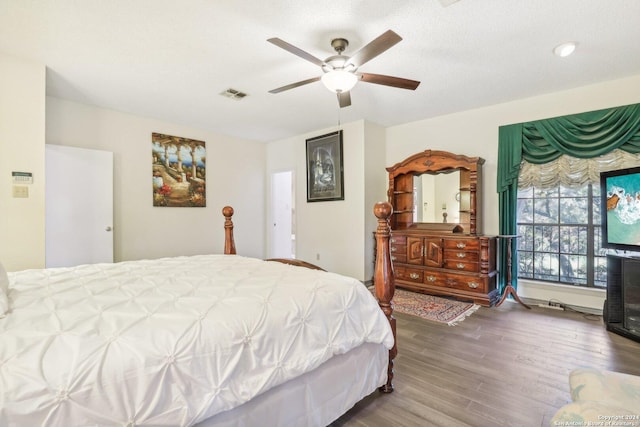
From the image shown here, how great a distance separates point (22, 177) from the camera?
2.82 meters

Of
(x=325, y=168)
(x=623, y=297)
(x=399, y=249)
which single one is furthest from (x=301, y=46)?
(x=623, y=297)

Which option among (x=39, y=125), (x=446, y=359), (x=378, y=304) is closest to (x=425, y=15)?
(x=378, y=304)

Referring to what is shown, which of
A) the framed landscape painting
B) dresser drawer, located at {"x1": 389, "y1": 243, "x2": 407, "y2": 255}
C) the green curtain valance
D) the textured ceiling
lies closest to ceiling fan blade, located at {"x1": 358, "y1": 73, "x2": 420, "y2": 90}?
the textured ceiling

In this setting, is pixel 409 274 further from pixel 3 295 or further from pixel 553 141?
pixel 3 295

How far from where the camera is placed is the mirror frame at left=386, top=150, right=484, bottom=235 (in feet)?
13.1

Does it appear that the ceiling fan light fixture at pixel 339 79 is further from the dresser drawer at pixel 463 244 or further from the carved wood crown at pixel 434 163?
the dresser drawer at pixel 463 244

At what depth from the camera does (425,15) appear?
2.21 meters

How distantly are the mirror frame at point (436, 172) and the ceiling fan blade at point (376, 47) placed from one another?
2.35m

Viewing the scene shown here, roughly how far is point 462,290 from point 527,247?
Result: 1057mm

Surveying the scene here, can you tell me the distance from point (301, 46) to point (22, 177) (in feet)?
9.23

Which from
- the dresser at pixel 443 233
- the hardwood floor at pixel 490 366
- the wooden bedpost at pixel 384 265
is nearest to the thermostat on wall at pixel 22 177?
the wooden bedpost at pixel 384 265

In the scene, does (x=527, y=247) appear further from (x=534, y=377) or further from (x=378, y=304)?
(x=378, y=304)

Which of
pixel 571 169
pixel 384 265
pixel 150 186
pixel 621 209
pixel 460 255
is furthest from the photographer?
pixel 150 186

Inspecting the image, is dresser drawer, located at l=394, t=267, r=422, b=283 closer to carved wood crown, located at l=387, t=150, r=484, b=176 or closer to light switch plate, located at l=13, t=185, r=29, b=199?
carved wood crown, located at l=387, t=150, r=484, b=176
